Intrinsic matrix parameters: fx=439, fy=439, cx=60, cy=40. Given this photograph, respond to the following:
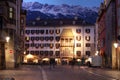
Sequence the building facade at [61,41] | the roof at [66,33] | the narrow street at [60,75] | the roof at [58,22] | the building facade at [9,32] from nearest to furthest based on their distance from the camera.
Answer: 1. the narrow street at [60,75]
2. the building facade at [9,32]
3. the building facade at [61,41]
4. the roof at [66,33]
5. the roof at [58,22]

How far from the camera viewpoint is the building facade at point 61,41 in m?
177

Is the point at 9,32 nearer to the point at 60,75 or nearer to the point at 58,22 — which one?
the point at 60,75

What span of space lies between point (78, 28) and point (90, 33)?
528 cm

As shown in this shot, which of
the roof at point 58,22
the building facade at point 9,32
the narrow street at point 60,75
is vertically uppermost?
the roof at point 58,22

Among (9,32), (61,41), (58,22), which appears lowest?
(9,32)

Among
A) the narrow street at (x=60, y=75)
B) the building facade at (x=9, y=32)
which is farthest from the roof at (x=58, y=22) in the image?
the narrow street at (x=60, y=75)

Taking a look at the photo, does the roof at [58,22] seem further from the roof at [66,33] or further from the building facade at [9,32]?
the building facade at [9,32]

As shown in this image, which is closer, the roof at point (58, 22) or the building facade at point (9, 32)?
the building facade at point (9, 32)

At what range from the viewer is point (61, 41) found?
17812 cm

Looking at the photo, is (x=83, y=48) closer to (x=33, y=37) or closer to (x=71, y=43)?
(x=71, y=43)

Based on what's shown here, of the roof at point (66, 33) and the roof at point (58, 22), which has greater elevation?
the roof at point (58, 22)

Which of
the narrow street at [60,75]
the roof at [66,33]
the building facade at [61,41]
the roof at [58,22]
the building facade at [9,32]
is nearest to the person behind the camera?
the narrow street at [60,75]

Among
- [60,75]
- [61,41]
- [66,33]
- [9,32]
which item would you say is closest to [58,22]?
[66,33]

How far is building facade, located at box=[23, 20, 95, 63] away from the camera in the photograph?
177000mm
